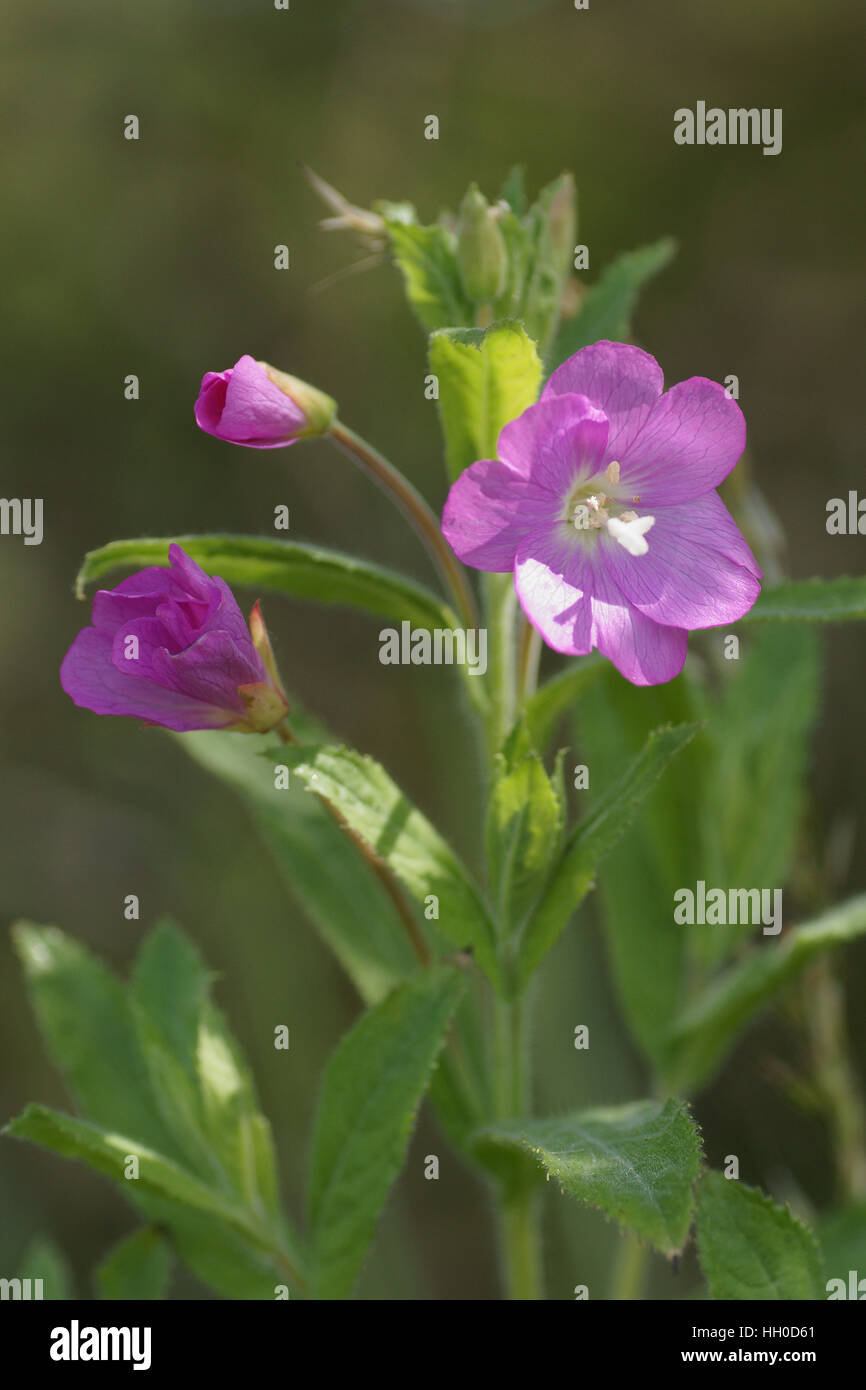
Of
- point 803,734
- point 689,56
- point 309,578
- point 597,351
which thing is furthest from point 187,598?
point 689,56

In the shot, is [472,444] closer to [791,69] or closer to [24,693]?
[24,693]

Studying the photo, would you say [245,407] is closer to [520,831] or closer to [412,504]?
[412,504]

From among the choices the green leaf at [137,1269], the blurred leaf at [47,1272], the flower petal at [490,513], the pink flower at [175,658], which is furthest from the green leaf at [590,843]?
the blurred leaf at [47,1272]

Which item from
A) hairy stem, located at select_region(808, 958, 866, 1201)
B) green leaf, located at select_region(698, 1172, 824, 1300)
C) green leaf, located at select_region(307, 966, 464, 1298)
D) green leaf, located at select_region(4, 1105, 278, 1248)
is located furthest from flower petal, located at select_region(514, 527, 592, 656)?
hairy stem, located at select_region(808, 958, 866, 1201)

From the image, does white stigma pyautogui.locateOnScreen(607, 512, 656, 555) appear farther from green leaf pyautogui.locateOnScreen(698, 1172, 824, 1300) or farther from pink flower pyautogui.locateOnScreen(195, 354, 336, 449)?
green leaf pyautogui.locateOnScreen(698, 1172, 824, 1300)

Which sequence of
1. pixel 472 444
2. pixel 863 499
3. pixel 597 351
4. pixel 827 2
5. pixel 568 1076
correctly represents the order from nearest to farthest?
pixel 597 351
pixel 472 444
pixel 568 1076
pixel 863 499
pixel 827 2

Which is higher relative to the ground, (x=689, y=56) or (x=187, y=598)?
(x=689, y=56)
